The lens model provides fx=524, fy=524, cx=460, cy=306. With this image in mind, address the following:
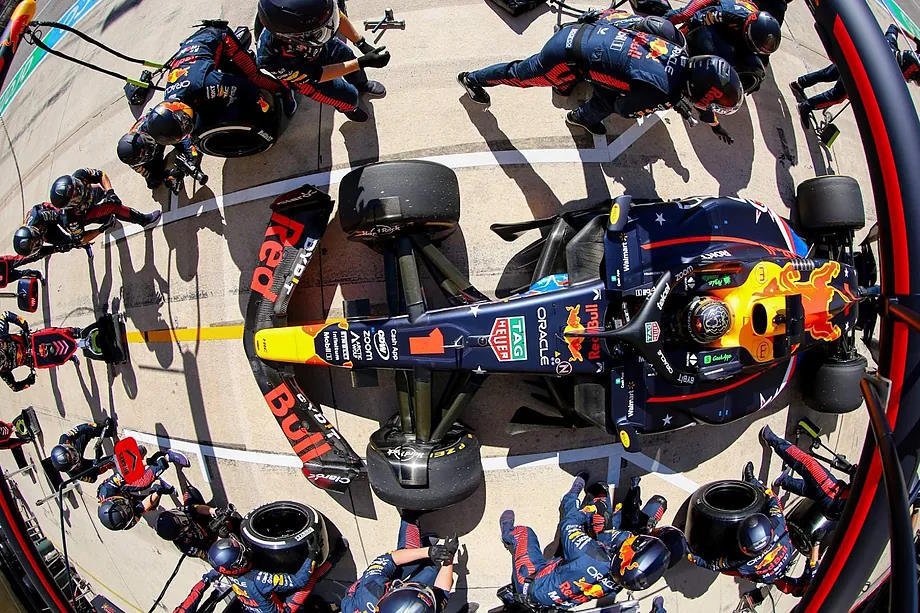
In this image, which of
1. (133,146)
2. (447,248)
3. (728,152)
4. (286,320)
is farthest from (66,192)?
(728,152)

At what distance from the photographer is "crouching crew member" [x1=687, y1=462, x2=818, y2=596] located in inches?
207

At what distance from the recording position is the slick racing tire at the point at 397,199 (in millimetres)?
4812

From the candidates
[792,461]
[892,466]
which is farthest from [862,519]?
[792,461]

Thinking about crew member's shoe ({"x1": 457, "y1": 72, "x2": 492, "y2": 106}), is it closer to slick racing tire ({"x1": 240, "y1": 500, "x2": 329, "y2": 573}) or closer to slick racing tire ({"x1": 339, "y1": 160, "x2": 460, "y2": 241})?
slick racing tire ({"x1": 339, "y1": 160, "x2": 460, "y2": 241})

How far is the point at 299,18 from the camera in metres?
3.92

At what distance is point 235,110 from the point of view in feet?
16.6

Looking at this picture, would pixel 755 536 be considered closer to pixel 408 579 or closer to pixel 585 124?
pixel 408 579

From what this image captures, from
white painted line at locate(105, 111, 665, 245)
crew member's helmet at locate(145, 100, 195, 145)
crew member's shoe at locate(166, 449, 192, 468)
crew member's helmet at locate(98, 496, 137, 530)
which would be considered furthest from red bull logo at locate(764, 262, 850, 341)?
crew member's helmet at locate(98, 496, 137, 530)

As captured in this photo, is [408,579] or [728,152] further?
[728,152]

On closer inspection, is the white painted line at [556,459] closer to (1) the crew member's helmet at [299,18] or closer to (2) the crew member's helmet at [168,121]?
(2) the crew member's helmet at [168,121]

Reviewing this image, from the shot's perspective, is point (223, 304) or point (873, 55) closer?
point (873, 55)

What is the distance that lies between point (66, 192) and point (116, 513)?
11.9ft

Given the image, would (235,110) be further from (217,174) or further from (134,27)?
(134,27)

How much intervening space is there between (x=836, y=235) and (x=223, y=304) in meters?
7.12
